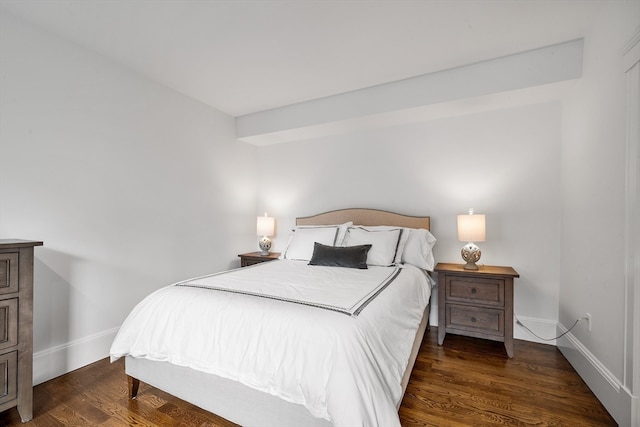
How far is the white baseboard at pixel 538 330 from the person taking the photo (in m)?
2.70

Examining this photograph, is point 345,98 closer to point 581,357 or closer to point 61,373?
point 581,357

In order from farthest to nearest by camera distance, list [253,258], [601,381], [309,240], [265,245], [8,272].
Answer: [265,245]
[253,258]
[309,240]
[601,381]
[8,272]

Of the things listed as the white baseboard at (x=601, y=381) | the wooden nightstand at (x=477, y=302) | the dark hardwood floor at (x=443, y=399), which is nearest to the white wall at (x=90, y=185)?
the dark hardwood floor at (x=443, y=399)

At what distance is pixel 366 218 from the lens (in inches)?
137

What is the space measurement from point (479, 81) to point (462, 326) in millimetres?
2215

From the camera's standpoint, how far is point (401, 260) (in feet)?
9.34

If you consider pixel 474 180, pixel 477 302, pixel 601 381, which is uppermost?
pixel 474 180

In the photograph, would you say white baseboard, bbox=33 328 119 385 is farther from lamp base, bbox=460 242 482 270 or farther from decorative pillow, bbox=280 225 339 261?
lamp base, bbox=460 242 482 270

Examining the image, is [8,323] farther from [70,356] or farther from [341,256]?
[341,256]

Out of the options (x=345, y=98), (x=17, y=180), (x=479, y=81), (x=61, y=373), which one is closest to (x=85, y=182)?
(x=17, y=180)

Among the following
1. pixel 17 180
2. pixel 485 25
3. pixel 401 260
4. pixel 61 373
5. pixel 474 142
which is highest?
pixel 485 25

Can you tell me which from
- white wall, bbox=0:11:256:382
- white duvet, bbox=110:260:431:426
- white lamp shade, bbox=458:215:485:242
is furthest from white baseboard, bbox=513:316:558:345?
white wall, bbox=0:11:256:382

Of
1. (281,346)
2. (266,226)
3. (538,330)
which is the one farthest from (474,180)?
(281,346)

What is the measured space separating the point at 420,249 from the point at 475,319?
30.0 inches
